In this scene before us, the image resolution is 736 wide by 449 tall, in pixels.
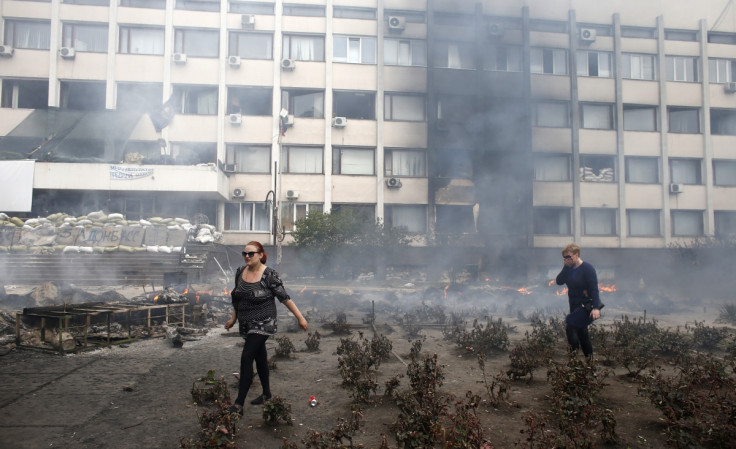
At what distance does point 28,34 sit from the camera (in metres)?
20.8

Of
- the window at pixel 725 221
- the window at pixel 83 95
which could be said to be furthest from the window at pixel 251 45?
the window at pixel 725 221

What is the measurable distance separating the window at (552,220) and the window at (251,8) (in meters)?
17.3

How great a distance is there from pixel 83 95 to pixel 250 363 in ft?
75.2

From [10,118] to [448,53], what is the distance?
21405mm

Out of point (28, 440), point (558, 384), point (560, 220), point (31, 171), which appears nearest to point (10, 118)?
point (31, 171)

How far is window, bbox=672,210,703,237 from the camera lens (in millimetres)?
23656

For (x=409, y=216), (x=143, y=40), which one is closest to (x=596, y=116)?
(x=409, y=216)

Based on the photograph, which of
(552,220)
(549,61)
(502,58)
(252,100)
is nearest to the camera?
(252,100)

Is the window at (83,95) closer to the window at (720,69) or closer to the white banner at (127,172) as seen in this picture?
the white banner at (127,172)

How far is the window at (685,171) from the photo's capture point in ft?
78.9

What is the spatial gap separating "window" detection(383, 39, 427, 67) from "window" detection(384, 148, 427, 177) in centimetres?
471

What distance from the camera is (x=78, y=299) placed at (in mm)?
10102

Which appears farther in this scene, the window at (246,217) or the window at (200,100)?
the window at (200,100)

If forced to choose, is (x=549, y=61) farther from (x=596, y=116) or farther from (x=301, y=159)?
(x=301, y=159)
